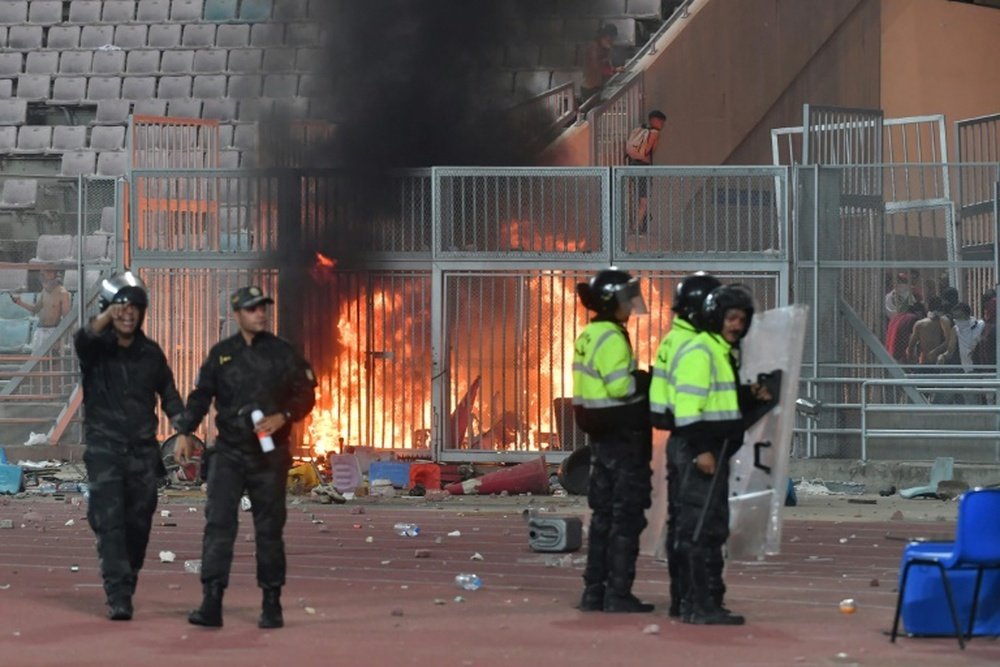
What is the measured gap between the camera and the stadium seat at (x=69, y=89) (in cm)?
3108

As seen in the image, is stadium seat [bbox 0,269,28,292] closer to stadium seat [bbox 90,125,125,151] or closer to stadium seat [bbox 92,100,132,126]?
stadium seat [bbox 90,125,125,151]

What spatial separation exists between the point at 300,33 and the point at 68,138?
12.8ft

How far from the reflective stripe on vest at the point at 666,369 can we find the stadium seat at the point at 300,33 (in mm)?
18590

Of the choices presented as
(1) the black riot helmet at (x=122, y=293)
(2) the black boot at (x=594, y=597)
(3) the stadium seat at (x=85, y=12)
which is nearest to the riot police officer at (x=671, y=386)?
(2) the black boot at (x=594, y=597)

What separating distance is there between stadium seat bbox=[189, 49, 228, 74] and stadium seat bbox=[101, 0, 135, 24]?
180 cm

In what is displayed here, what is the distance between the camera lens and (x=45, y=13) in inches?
1291

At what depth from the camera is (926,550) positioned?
1038 centimetres

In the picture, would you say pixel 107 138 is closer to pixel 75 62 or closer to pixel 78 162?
pixel 78 162

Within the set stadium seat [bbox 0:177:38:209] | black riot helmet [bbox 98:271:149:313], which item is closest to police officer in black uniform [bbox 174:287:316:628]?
black riot helmet [bbox 98:271:149:313]

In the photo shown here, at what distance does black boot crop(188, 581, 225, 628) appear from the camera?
10.9 meters

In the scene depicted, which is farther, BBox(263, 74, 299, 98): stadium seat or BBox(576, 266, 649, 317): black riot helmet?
BBox(263, 74, 299, 98): stadium seat

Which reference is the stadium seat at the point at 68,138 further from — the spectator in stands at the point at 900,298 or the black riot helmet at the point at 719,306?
the black riot helmet at the point at 719,306

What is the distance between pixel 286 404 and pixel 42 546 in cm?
486

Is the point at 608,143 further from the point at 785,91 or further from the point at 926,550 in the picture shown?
the point at 926,550
